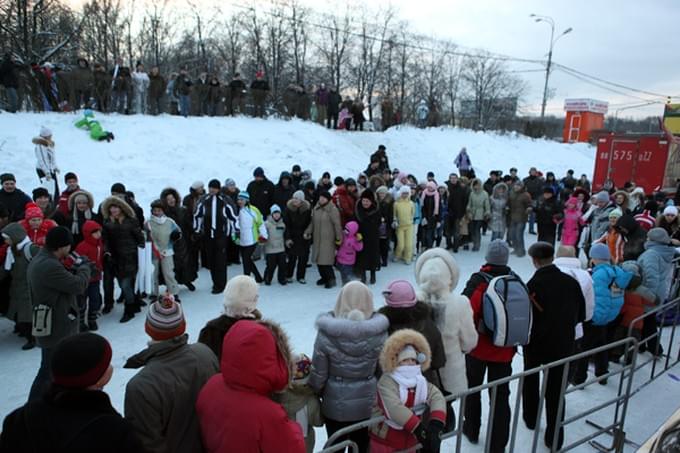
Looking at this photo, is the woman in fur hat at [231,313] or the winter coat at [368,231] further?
the winter coat at [368,231]

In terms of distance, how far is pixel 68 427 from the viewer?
5.95ft

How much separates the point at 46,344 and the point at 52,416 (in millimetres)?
2966

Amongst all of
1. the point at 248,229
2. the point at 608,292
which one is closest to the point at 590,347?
the point at 608,292

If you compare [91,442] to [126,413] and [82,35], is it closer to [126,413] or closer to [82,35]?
[126,413]

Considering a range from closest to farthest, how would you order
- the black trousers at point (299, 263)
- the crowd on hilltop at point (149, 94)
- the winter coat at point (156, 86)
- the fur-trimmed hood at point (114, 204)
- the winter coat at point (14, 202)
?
the fur-trimmed hood at point (114, 204), the winter coat at point (14, 202), the black trousers at point (299, 263), the crowd on hilltop at point (149, 94), the winter coat at point (156, 86)

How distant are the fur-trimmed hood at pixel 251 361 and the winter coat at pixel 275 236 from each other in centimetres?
607

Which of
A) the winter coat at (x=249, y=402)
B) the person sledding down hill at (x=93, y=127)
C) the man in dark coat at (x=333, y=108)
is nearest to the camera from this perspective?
the winter coat at (x=249, y=402)

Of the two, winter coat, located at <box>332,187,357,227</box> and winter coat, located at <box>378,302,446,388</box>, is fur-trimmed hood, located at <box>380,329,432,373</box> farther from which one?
winter coat, located at <box>332,187,357,227</box>

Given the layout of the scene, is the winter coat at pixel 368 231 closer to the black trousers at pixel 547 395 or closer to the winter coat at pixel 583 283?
the winter coat at pixel 583 283

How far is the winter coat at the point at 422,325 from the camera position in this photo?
129 inches

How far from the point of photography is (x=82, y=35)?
96.2ft

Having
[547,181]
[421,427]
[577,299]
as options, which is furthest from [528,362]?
Answer: [547,181]

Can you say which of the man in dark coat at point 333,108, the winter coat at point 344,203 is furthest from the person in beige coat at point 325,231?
the man in dark coat at point 333,108

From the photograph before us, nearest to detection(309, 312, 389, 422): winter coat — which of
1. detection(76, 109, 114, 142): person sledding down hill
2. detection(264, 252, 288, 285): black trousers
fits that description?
detection(264, 252, 288, 285): black trousers
